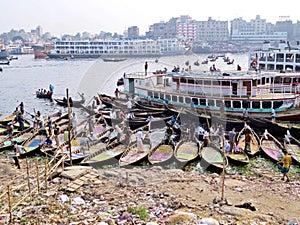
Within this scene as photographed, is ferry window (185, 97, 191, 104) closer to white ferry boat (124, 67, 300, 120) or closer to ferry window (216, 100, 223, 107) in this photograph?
white ferry boat (124, 67, 300, 120)

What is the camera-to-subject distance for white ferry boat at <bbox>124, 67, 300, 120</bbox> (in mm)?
25703

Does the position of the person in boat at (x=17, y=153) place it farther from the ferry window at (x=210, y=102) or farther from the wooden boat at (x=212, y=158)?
the ferry window at (x=210, y=102)

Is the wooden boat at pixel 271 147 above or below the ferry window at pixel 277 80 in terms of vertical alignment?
below

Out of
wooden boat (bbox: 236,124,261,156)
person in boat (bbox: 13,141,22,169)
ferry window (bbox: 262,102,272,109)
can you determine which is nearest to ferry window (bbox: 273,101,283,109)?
ferry window (bbox: 262,102,272,109)

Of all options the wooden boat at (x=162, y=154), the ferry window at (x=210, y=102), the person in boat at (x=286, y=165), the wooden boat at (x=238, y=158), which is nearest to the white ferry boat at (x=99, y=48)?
the ferry window at (x=210, y=102)

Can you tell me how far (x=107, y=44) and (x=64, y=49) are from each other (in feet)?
52.4

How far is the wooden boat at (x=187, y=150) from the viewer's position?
59.9 ft

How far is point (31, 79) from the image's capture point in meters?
72.8

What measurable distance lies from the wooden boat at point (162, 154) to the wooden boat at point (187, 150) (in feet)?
1.18

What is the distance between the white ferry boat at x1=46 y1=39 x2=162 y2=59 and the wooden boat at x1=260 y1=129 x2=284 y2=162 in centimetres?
10299

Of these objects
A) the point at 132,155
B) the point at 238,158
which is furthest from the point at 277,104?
the point at 132,155

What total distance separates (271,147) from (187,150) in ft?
15.9

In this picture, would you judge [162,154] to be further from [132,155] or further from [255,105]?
[255,105]

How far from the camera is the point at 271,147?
64.9 ft
